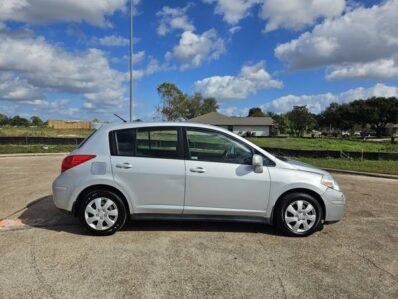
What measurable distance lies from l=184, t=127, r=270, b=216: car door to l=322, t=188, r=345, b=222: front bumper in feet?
2.95

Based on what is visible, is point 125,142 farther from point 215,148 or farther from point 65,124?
point 65,124

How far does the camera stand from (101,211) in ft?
16.9

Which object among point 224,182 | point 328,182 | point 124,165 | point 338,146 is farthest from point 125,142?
point 338,146

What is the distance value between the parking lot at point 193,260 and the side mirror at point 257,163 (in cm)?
96

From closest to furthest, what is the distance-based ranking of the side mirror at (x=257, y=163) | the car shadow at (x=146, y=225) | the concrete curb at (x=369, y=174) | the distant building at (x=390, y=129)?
the side mirror at (x=257, y=163) < the car shadow at (x=146, y=225) < the concrete curb at (x=369, y=174) < the distant building at (x=390, y=129)

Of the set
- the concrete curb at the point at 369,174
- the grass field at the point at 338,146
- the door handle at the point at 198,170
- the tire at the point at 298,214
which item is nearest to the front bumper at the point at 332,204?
the tire at the point at 298,214

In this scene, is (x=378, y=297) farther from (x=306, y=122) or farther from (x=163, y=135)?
(x=306, y=122)

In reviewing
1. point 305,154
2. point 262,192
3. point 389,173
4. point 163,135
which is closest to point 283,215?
point 262,192

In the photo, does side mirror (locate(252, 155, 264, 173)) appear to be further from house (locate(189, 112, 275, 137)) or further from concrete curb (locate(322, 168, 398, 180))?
house (locate(189, 112, 275, 137))

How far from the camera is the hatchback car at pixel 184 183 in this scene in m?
5.18

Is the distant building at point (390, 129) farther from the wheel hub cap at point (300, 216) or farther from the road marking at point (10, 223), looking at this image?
the road marking at point (10, 223)

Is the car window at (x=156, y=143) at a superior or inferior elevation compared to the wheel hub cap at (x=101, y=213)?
superior

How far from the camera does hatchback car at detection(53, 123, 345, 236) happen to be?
518 centimetres

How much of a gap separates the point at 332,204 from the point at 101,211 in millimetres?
3303
